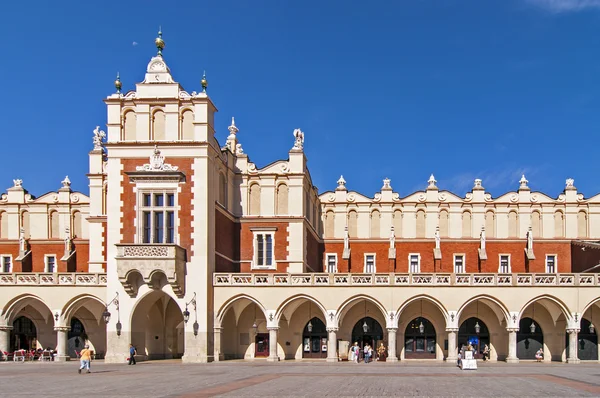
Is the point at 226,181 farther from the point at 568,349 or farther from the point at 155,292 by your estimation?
the point at 568,349

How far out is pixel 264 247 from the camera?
55.4 m

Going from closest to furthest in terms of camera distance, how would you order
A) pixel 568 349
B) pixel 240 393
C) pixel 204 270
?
pixel 240 393 < pixel 204 270 < pixel 568 349

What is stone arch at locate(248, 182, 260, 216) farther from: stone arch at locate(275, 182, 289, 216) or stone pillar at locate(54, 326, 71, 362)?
stone pillar at locate(54, 326, 71, 362)

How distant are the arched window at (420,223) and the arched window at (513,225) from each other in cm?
608

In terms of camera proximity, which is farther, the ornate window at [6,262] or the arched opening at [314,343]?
the ornate window at [6,262]

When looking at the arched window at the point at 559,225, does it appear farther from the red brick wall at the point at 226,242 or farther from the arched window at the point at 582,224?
the red brick wall at the point at 226,242

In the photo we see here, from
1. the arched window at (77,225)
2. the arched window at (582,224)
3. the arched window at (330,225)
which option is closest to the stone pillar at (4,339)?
the arched window at (77,225)

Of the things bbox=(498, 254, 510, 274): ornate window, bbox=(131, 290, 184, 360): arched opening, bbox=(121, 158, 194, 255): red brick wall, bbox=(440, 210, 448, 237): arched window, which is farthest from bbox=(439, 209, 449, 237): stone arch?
bbox=(121, 158, 194, 255): red brick wall

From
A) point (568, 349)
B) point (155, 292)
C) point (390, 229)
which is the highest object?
point (390, 229)

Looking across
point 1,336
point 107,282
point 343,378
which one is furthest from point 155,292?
point 343,378

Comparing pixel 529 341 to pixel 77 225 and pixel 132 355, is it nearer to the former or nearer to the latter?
pixel 132 355

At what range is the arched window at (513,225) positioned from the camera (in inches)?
2443

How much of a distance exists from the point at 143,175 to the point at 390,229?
20.5 metres

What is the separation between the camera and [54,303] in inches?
2023
